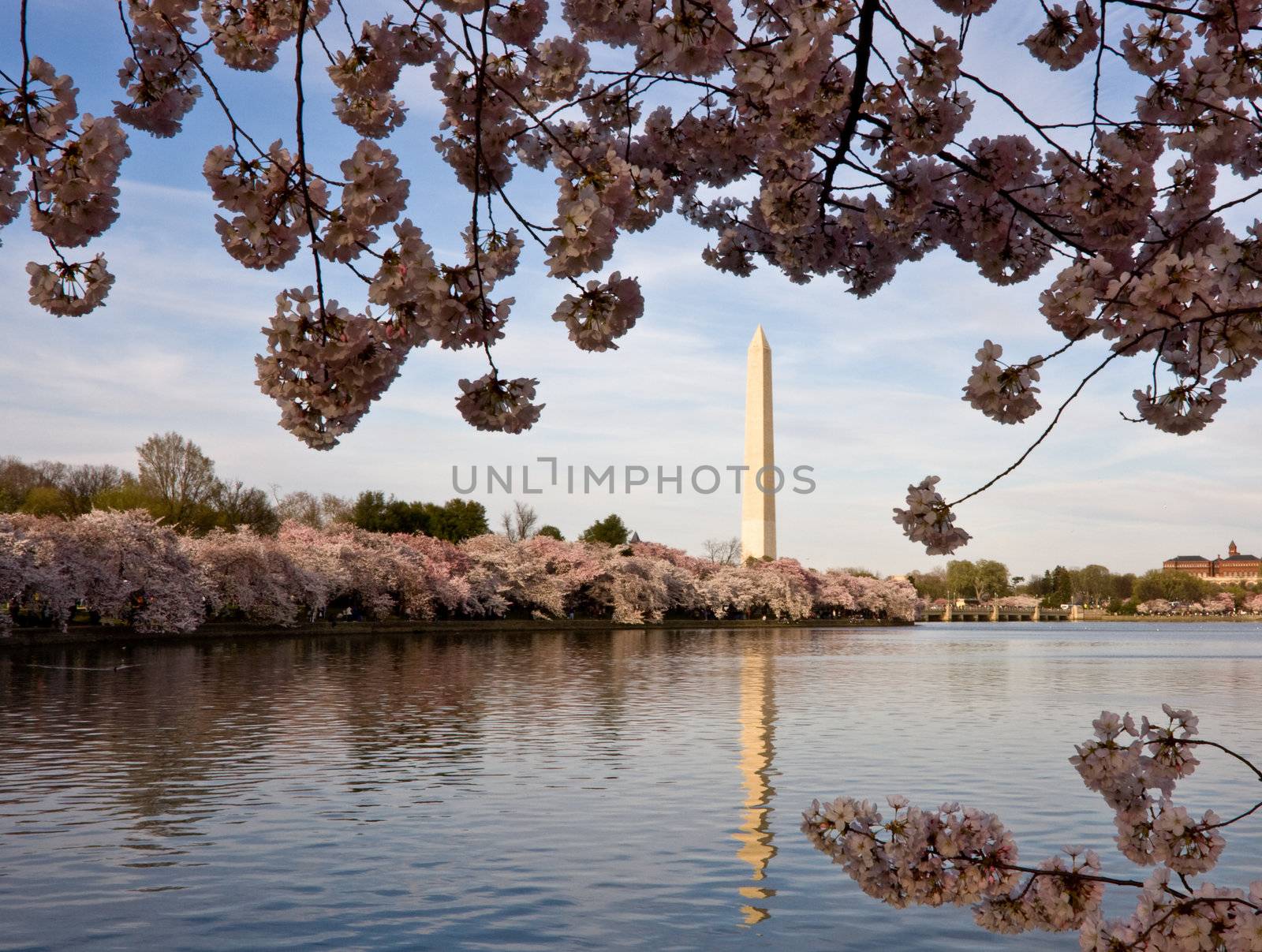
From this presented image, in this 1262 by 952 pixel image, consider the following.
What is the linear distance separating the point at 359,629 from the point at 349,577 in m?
2.59

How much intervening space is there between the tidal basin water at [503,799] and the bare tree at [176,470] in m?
42.1

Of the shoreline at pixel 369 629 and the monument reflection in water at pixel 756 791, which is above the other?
the shoreline at pixel 369 629

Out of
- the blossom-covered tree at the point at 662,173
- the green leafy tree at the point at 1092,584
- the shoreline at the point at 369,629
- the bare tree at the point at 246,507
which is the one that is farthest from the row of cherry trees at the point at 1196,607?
the blossom-covered tree at the point at 662,173

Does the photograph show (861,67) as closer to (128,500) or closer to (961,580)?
(128,500)

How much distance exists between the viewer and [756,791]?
13.8 metres

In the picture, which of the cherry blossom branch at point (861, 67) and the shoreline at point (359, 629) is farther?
the shoreline at point (359, 629)

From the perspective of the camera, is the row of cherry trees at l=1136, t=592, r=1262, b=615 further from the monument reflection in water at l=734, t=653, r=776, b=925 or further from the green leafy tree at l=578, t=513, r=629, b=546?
the monument reflection in water at l=734, t=653, r=776, b=925

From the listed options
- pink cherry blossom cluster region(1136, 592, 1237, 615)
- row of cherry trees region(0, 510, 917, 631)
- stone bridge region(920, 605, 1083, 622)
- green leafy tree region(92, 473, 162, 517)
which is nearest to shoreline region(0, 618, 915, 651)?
row of cherry trees region(0, 510, 917, 631)

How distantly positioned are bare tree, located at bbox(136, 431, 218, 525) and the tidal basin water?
1657 inches

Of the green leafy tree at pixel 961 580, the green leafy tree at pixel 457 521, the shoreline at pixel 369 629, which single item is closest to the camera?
the shoreline at pixel 369 629

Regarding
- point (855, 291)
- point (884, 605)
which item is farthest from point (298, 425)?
point (884, 605)

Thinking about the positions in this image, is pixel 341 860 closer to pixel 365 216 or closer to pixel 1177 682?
pixel 365 216

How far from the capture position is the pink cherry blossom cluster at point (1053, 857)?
436 cm

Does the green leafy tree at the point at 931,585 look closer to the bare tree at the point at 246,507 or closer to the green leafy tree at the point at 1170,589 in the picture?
the green leafy tree at the point at 1170,589
